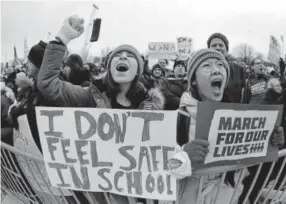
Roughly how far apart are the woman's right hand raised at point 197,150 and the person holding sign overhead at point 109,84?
0.25 meters

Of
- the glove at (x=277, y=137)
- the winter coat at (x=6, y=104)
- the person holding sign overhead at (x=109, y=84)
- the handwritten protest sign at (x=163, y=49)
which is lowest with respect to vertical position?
the winter coat at (x=6, y=104)

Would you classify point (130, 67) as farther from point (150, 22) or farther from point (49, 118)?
point (49, 118)

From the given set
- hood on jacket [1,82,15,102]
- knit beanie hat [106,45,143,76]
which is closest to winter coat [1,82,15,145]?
hood on jacket [1,82,15,102]

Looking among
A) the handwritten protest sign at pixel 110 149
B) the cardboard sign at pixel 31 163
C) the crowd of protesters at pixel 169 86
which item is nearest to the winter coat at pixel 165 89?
the crowd of protesters at pixel 169 86

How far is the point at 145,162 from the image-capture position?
194 cm

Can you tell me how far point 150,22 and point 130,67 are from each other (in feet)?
0.87

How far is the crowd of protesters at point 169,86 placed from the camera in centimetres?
194

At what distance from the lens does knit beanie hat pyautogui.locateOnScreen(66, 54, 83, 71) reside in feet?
7.09

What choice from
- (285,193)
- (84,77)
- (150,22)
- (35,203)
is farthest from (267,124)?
(35,203)

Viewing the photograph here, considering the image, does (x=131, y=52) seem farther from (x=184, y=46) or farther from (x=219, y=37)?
(x=219, y=37)

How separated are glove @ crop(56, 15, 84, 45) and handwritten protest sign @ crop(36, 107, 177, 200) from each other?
0.35m

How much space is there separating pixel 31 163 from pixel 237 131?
107 cm

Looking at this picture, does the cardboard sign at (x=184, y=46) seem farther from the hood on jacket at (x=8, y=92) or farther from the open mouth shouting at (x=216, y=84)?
the hood on jacket at (x=8, y=92)

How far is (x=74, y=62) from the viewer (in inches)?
86.1
